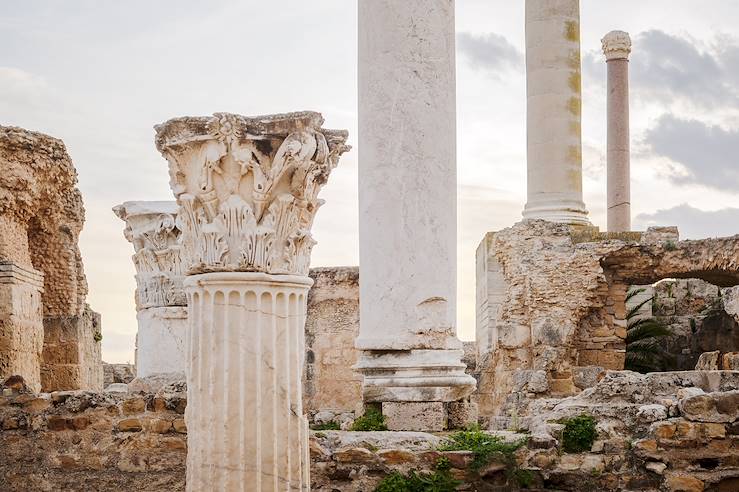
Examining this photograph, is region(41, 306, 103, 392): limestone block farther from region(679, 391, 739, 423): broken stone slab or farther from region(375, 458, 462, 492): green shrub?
region(679, 391, 739, 423): broken stone slab

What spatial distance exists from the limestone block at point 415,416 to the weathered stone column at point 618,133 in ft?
54.1

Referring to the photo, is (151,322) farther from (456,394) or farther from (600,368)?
(600,368)

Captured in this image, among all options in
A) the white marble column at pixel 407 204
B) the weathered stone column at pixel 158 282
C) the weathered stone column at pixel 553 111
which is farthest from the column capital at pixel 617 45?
the white marble column at pixel 407 204

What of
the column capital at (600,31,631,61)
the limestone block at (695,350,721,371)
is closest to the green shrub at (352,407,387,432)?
the limestone block at (695,350,721,371)

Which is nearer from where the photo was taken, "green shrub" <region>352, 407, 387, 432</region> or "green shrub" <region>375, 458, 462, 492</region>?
"green shrub" <region>375, 458, 462, 492</region>

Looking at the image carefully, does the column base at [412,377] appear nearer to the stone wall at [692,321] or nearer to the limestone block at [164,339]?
the limestone block at [164,339]

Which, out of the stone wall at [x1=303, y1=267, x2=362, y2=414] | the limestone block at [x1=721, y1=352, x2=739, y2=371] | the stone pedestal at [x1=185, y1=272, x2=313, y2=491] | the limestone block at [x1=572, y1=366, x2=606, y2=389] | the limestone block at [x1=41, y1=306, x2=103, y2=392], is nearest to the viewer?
the stone pedestal at [x1=185, y1=272, x2=313, y2=491]

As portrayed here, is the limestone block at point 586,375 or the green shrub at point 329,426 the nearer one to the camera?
the green shrub at point 329,426

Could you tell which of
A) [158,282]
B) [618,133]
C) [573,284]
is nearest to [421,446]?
[158,282]

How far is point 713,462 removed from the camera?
29.8 ft

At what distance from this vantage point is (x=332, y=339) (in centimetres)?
1820

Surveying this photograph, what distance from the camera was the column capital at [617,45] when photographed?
2552 centimetres

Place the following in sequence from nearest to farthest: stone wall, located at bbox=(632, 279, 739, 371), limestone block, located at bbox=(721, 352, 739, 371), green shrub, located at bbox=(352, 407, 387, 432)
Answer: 1. green shrub, located at bbox=(352, 407, 387, 432)
2. limestone block, located at bbox=(721, 352, 739, 371)
3. stone wall, located at bbox=(632, 279, 739, 371)

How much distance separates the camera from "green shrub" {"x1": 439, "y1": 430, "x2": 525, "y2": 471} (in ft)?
28.5
